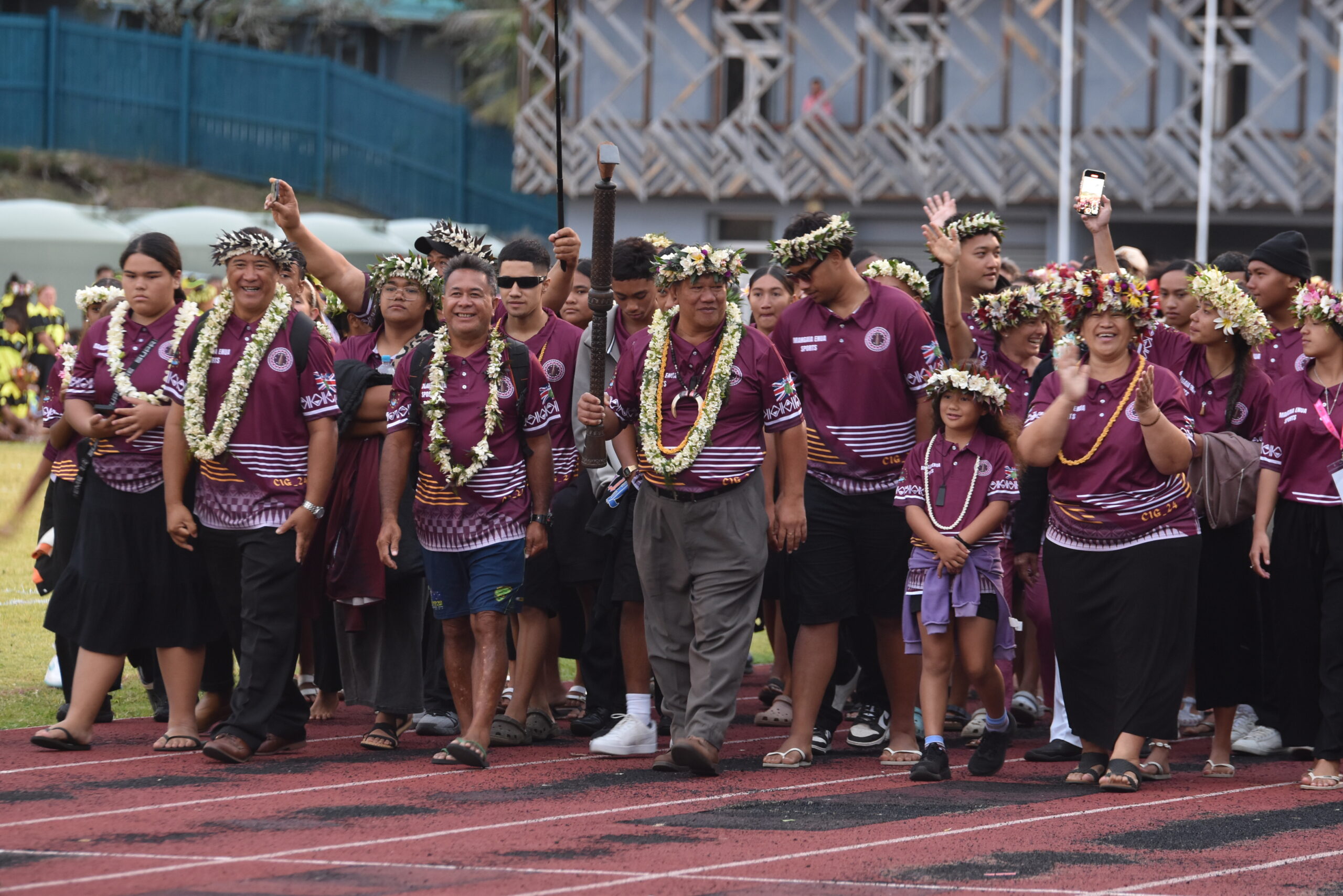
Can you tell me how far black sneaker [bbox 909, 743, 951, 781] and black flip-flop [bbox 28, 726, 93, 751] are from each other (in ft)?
12.6

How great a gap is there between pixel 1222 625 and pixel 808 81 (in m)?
23.0

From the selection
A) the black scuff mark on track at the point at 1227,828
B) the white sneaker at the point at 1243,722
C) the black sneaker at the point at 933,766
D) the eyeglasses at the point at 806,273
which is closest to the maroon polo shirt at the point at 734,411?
the eyeglasses at the point at 806,273

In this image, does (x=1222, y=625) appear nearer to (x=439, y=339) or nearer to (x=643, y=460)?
(x=643, y=460)

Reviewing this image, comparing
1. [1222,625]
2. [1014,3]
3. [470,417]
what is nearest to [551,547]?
[470,417]

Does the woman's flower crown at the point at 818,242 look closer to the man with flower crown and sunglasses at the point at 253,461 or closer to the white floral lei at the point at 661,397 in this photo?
the white floral lei at the point at 661,397

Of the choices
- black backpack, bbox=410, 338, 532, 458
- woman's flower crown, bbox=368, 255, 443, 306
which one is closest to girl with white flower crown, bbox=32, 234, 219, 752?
woman's flower crown, bbox=368, 255, 443, 306

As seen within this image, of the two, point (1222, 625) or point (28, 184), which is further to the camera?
point (28, 184)

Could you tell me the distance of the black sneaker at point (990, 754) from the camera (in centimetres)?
819

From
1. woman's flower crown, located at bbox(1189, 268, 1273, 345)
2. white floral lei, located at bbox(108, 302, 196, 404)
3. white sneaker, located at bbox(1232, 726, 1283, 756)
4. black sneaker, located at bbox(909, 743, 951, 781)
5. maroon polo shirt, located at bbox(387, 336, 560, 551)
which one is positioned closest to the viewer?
black sneaker, located at bbox(909, 743, 951, 781)

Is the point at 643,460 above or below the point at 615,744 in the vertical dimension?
above

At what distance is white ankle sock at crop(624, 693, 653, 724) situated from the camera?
8586mm

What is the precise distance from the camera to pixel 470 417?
8.35 meters

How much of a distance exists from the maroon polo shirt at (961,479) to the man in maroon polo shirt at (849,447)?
0.49 feet

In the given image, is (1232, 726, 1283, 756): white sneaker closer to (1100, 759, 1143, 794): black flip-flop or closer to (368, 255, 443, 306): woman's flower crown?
(1100, 759, 1143, 794): black flip-flop
